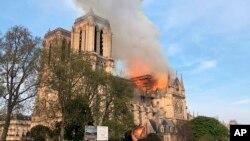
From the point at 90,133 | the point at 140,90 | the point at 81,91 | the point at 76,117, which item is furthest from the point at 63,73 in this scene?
the point at 140,90

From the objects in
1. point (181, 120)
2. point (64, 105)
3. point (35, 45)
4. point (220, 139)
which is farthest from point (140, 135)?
point (181, 120)

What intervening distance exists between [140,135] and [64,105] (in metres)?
14.0

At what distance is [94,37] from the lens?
87.0 m

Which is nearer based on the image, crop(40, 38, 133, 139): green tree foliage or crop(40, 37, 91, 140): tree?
crop(40, 37, 91, 140): tree

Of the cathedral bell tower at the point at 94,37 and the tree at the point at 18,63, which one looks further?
the cathedral bell tower at the point at 94,37

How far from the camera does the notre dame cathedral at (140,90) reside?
3378 inches

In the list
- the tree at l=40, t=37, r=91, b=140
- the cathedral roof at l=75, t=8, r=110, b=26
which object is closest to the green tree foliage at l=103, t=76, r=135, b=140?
the tree at l=40, t=37, r=91, b=140

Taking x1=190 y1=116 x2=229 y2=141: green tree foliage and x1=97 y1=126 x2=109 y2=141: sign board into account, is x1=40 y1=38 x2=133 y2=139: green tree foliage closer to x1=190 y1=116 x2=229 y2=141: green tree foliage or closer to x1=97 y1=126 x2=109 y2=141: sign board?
x1=97 y1=126 x2=109 y2=141: sign board

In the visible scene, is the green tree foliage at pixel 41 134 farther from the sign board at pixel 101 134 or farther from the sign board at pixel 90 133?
the sign board at pixel 101 134

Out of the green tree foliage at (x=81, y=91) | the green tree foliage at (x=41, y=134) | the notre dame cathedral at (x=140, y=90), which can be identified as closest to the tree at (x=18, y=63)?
the green tree foliage at (x=81, y=91)

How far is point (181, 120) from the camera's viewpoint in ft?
339

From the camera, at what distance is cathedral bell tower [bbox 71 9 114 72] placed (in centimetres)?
8488

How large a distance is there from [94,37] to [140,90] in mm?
31595

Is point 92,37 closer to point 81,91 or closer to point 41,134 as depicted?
point 41,134
